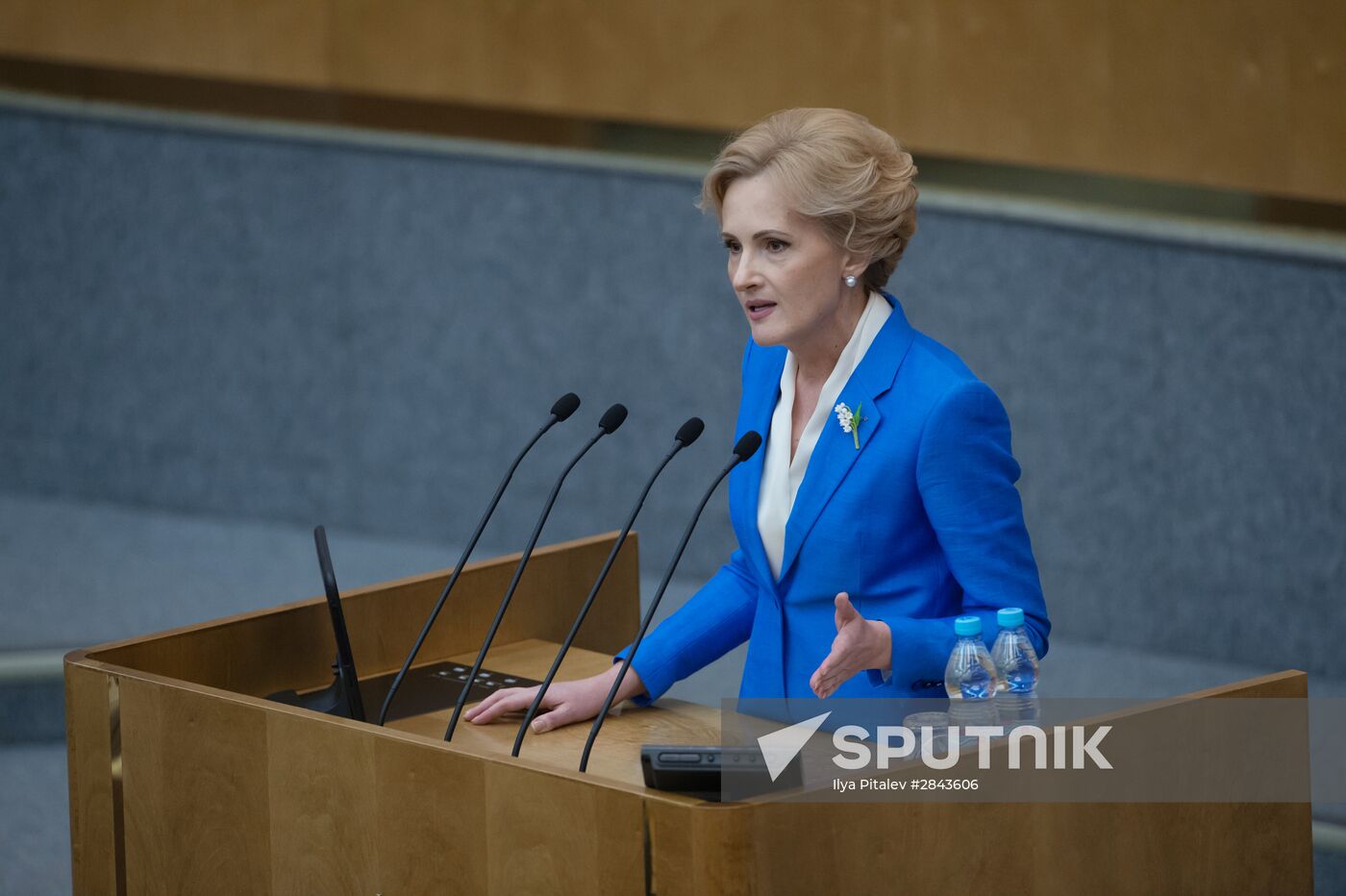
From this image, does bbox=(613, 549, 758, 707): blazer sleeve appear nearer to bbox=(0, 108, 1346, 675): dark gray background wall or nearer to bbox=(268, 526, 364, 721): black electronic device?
bbox=(268, 526, 364, 721): black electronic device

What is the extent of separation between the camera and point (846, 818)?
6.01ft

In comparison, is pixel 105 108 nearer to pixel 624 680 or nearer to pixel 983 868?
pixel 624 680

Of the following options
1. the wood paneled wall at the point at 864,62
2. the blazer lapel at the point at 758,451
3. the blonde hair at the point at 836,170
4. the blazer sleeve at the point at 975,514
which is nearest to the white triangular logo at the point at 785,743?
the blazer sleeve at the point at 975,514

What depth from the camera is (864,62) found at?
4672mm

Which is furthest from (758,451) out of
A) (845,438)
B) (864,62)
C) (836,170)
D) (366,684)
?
(864,62)

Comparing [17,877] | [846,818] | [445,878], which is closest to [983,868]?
[846,818]

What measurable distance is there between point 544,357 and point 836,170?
2968 millimetres

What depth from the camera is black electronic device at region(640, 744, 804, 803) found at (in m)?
1.85

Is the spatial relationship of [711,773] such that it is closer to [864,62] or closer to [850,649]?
[850,649]

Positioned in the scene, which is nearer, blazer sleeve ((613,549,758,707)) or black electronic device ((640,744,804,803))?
black electronic device ((640,744,804,803))

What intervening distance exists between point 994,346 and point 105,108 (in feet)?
8.81

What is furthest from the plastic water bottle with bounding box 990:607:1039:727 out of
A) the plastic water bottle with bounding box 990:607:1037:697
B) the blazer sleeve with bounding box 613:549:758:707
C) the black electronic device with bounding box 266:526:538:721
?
the black electronic device with bounding box 266:526:538:721

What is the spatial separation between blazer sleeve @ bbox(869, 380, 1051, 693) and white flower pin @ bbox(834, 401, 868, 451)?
0.10m

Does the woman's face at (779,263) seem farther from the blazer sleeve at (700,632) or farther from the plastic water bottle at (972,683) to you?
the plastic water bottle at (972,683)
